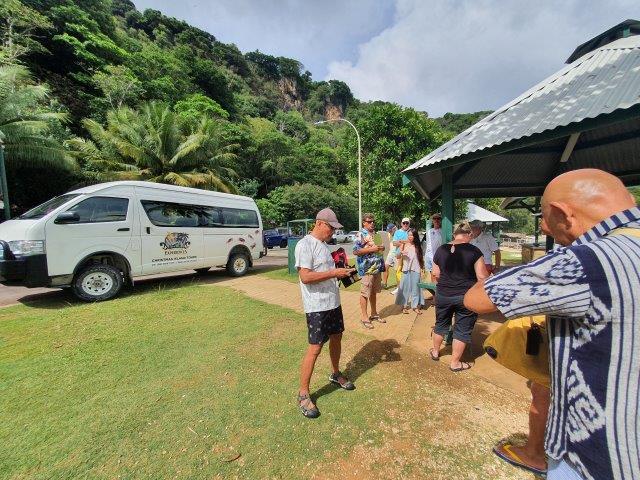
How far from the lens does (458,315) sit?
3.37m

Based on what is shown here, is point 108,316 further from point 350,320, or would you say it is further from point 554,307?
point 554,307

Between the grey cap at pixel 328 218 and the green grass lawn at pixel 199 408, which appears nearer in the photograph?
the green grass lawn at pixel 199 408

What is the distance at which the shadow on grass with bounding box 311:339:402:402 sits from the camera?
9.98 feet

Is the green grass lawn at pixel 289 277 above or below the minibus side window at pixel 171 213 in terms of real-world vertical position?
below

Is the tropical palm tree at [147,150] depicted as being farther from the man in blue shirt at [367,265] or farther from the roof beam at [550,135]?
the roof beam at [550,135]

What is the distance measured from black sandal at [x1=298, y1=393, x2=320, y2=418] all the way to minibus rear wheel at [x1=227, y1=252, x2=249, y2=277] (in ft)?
22.4

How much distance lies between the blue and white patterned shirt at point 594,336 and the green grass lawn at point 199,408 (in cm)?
145

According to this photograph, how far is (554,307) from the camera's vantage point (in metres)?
0.94

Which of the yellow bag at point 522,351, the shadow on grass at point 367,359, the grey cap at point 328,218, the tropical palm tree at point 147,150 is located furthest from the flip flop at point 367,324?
the tropical palm tree at point 147,150

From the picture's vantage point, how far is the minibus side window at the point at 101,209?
19.5 ft

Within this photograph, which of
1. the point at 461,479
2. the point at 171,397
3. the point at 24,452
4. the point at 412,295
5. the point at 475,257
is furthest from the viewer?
the point at 412,295

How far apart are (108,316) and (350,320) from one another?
4.24 metres

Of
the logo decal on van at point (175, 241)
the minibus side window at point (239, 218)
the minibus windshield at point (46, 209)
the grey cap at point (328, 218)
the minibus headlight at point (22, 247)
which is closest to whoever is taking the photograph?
the grey cap at point (328, 218)

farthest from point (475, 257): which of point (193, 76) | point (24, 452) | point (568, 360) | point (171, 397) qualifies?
point (193, 76)
